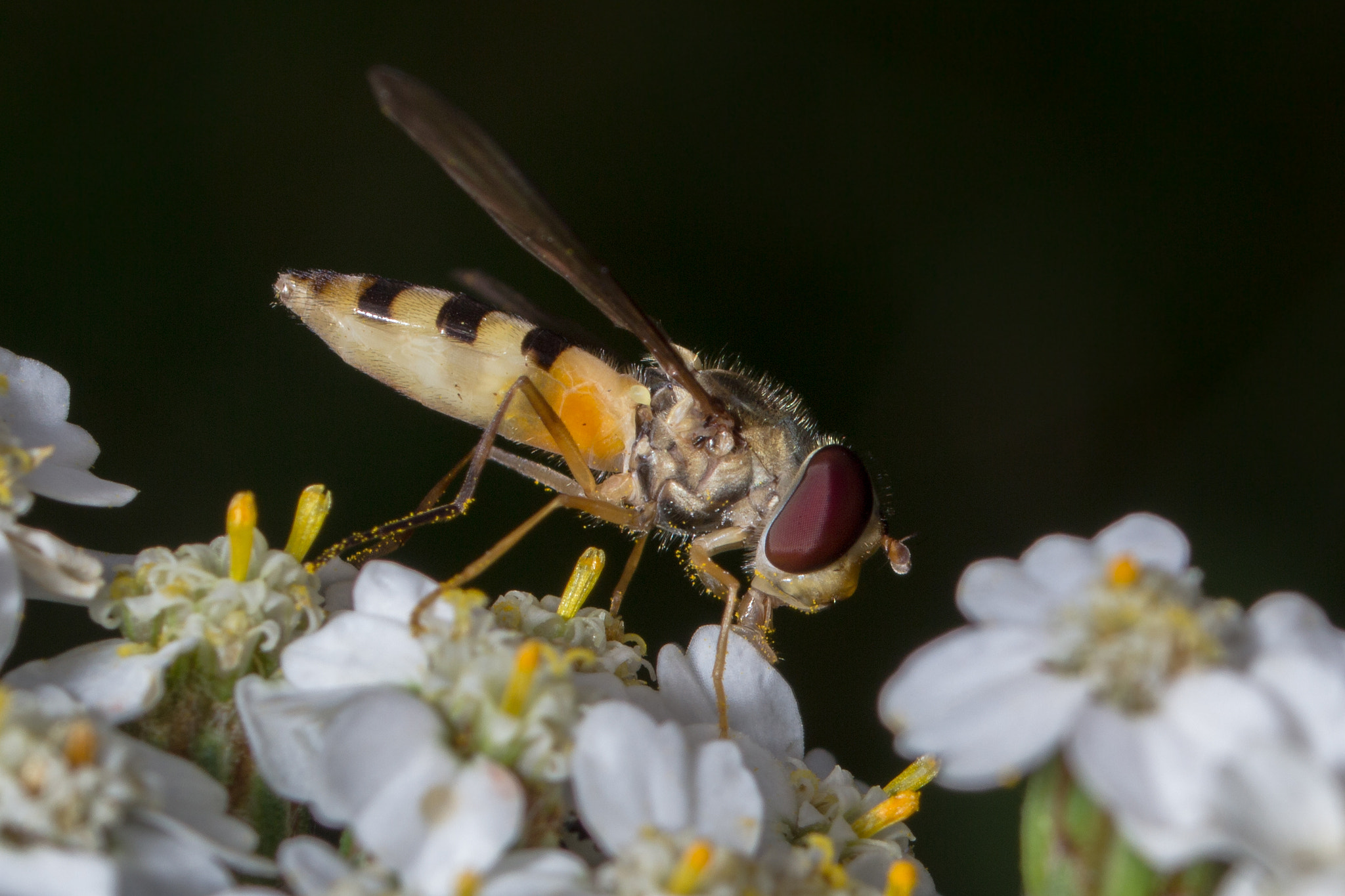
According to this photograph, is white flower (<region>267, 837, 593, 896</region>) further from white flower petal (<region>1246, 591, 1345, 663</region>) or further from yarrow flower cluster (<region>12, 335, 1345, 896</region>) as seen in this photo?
white flower petal (<region>1246, 591, 1345, 663</region>)

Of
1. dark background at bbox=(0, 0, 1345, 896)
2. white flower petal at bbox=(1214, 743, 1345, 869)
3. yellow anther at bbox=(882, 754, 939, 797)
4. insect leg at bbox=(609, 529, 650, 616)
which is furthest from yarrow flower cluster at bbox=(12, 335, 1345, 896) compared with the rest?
dark background at bbox=(0, 0, 1345, 896)

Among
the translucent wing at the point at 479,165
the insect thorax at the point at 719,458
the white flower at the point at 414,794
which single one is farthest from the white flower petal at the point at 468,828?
the insect thorax at the point at 719,458

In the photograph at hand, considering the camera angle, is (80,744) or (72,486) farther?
(72,486)

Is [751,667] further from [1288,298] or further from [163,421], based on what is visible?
[1288,298]

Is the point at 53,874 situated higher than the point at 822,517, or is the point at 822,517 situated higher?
the point at 822,517

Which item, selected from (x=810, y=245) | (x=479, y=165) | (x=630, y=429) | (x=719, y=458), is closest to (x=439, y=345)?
(x=630, y=429)

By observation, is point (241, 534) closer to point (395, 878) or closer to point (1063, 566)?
point (395, 878)
